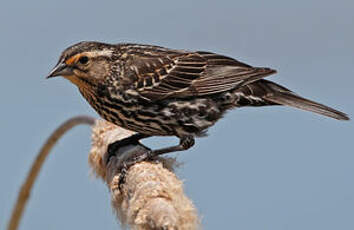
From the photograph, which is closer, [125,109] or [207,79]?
[125,109]

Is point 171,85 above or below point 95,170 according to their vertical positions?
above

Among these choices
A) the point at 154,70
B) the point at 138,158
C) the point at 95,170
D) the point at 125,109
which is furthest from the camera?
the point at 154,70

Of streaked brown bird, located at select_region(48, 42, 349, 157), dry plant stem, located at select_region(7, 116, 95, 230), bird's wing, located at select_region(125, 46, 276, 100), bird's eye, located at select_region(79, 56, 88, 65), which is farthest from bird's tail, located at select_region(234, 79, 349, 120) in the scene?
dry plant stem, located at select_region(7, 116, 95, 230)

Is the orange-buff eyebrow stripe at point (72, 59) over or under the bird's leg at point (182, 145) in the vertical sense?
over

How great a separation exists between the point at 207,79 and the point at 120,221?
→ 6.23 feet

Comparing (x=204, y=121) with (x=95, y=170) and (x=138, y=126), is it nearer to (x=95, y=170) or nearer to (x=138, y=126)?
(x=138, y=126)

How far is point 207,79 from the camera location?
5.02 metres

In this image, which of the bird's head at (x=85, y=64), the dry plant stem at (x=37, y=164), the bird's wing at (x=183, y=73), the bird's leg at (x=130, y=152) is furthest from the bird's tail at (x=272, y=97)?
the dry plant stem at (x=37, y=164)

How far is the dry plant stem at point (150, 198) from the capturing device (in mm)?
2393

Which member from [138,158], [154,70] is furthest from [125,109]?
[138,158]

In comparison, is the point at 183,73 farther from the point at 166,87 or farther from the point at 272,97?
the point at 272,97

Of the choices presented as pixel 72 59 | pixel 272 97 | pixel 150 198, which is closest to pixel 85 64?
pixel 72 59

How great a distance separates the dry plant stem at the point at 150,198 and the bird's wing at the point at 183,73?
2.41ft

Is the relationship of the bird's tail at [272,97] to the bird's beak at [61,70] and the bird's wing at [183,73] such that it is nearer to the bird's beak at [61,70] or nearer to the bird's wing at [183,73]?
the bird's wing at [183,73]
